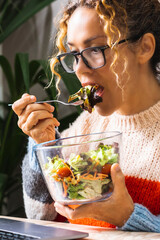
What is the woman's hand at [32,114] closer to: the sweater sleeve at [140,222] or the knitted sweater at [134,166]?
the knitted sweater at [134,166]

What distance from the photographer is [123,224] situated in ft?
3.20

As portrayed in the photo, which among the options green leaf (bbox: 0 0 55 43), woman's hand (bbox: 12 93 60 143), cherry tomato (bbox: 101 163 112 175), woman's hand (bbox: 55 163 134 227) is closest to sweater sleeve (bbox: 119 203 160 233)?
woman's hand (bbox: 55 163 134 227)

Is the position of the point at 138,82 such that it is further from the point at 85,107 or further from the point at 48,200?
the point at 48,200

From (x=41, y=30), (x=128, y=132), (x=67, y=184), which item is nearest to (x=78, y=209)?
(x=67, y=184)

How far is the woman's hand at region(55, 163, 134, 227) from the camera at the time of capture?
917mm

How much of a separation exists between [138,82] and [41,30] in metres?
1.36

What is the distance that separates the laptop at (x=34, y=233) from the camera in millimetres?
796

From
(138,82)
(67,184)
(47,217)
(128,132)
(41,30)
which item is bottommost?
(47,217)

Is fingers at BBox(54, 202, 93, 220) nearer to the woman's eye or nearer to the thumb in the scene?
the thumb

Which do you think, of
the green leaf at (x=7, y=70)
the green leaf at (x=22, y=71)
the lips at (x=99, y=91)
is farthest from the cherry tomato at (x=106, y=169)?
the green leaf at (x=7, y=70)

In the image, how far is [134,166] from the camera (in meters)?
1.21

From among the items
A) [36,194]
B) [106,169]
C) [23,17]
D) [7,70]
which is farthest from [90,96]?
[23,17]

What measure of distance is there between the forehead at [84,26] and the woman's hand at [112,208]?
466mm

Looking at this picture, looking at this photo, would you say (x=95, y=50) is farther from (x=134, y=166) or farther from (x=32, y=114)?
(x=134, y=166)
